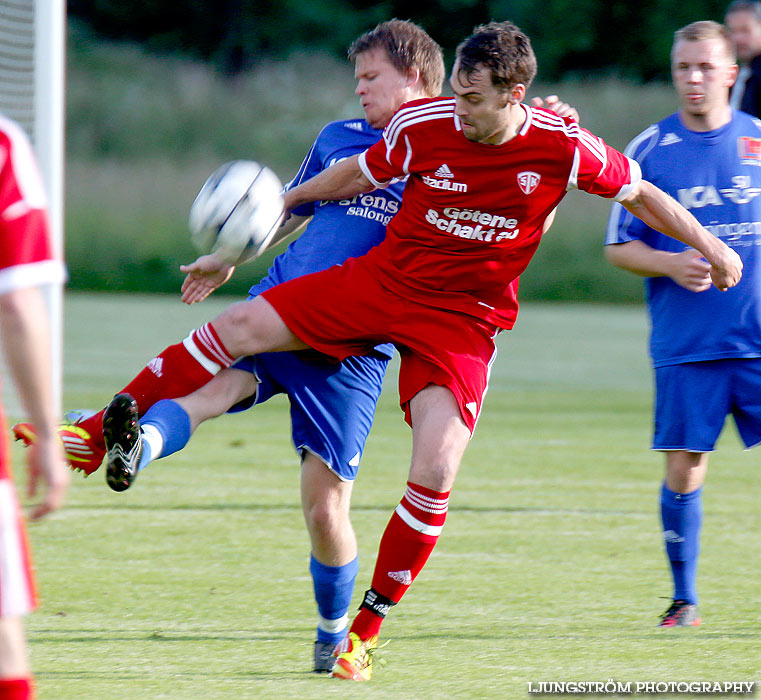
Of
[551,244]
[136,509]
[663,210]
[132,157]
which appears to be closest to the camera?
[663,210]

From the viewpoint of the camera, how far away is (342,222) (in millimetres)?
4176

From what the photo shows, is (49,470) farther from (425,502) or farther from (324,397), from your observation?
(324,397)

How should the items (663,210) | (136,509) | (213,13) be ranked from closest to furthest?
(663,210) < (136,509) < (213,13)

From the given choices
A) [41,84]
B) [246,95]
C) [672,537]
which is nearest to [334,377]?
[672,537]

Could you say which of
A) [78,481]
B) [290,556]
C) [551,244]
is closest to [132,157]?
[551,244]

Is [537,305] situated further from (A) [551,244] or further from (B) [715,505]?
(B) [715,505]

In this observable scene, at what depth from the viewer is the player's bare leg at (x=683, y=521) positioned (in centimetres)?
440

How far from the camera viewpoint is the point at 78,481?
730cm

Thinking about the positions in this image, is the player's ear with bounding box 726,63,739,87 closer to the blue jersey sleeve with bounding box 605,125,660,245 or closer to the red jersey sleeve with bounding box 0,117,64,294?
the blue jersey sleeve with bounding box 605,125,660,245

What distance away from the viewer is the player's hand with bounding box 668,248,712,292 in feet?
13.8

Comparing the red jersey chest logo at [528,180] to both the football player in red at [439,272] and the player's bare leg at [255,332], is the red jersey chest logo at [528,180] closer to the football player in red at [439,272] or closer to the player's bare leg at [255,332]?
the football player in red at [439,272]

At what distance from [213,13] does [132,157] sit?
868cm

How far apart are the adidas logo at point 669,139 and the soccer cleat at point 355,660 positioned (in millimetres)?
2079

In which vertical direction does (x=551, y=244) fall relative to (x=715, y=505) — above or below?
below
